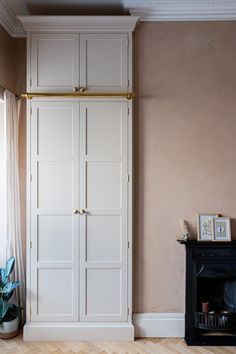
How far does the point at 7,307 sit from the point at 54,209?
95 cm

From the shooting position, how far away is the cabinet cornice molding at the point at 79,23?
243cm

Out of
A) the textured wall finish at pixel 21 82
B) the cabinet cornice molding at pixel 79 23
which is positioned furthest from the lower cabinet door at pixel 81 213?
the cabinet cornice molding at pixel 79 23

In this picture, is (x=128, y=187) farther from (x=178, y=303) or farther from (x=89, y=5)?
(x=89, y=5)

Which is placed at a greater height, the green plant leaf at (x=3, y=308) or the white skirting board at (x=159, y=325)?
the green plant leaf at (x=3, y=308)

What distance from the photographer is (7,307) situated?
241 cm

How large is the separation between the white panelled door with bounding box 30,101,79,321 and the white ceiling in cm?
91

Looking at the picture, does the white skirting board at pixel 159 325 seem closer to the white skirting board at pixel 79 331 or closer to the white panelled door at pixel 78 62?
the white skirting board at pixel 79 331

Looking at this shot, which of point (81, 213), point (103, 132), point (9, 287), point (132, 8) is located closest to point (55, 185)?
point (81, 213)

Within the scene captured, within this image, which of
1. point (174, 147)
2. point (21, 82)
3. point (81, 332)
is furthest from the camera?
point (21, 82)

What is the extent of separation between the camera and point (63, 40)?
2.51m

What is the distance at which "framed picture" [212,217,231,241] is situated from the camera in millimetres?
2492

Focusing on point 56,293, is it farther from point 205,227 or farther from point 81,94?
point 81,94

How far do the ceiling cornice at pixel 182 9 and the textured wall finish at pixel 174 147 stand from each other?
74 millimetres

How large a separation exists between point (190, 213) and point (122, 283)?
0.91m
